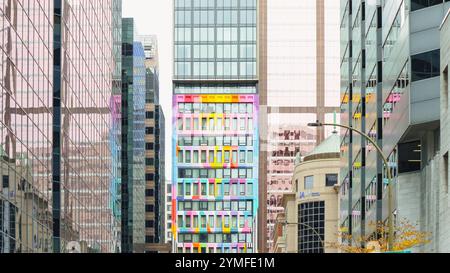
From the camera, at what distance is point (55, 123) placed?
247ft

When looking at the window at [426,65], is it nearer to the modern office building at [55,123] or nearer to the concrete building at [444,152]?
the concrete building at [444,152]

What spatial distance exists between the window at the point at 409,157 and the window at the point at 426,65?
621 cm

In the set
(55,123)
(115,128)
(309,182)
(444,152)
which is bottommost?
(444,152)

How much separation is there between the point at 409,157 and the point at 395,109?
3676 millimetres

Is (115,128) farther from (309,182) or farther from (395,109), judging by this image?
(395,109)

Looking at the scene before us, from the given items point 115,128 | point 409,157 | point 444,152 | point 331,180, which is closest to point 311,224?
point 331,180

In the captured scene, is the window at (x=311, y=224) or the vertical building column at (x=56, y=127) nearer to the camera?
the vertical building column at (x=56, y=127)

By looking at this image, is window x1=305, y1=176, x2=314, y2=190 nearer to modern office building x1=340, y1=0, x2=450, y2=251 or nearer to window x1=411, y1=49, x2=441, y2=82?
modern office building x1=340, y1=0, x2=450, y2=251

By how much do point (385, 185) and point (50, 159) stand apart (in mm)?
23580

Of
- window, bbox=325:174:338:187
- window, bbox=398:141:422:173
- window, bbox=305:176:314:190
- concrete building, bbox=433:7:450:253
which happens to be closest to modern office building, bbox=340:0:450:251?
window, bbox=398:141:422:173

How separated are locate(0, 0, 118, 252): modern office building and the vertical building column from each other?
0.07m

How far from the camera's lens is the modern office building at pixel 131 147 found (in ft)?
556

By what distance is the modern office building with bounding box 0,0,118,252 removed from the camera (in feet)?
184

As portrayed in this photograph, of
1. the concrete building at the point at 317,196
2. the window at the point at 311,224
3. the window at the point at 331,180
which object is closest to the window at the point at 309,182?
the concrete building at the point at 317,196
